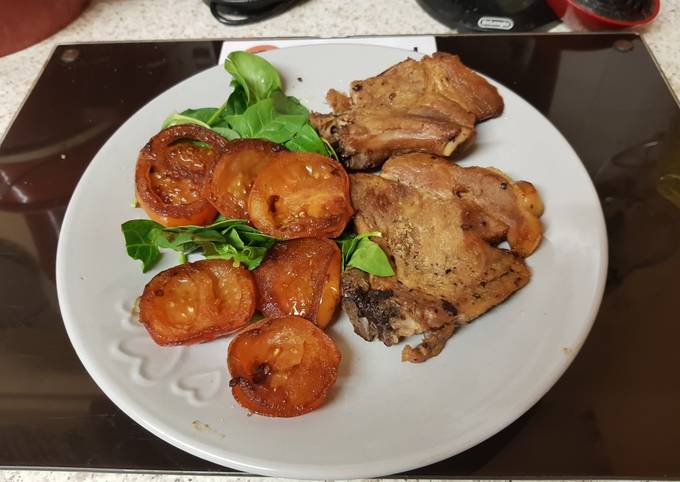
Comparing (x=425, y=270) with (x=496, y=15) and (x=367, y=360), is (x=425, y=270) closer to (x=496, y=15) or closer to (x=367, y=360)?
(x=367, y=360)

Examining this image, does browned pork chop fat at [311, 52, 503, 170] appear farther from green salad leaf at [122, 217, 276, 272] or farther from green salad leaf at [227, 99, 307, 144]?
green salad leaf at [122, 217, 276, 272]

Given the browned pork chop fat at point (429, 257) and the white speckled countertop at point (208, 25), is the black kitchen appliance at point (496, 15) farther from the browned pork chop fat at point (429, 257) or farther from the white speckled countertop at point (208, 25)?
the browned pork chop fat at point (429, 257)

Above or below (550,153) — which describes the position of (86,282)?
below

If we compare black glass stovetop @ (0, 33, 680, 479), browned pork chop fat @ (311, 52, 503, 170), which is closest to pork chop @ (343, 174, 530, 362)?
browned pork chop fat @ (311, 52, 503, 170)

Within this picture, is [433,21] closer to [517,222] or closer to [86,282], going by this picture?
[517,222]

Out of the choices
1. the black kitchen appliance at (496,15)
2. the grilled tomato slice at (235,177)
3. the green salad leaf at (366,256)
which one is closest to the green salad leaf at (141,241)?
the grilled tomato slice at (235,177)

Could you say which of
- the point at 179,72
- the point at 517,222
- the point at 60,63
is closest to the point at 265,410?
the point at 517,222
